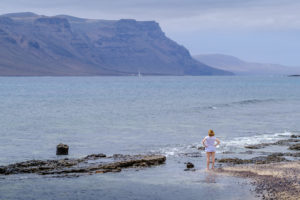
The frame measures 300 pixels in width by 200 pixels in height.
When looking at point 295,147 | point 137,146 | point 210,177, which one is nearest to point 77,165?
point 210,177

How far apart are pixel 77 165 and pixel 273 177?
9821mm

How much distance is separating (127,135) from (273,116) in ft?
79.9

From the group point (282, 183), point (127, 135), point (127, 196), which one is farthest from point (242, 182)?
point (127, 135)

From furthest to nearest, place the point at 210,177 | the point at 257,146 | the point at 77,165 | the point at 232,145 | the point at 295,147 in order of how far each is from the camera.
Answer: the point at 232,145, the point at 257,146, the point at 295,147, the point at 77,165, the point at 210,177

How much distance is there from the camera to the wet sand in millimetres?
18438

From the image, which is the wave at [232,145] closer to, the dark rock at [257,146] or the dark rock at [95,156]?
the dark rock at [257,146]

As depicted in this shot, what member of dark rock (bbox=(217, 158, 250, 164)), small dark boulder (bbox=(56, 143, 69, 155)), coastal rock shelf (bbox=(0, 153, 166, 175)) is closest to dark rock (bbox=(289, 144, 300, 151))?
dark rock (bbox=(217, 158, 250, 164))

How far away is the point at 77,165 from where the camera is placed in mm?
24734

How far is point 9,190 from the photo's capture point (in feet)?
63.7

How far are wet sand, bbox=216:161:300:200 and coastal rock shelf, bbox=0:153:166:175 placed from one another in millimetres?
4056

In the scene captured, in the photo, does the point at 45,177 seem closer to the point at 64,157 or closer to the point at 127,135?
the point at 64,157

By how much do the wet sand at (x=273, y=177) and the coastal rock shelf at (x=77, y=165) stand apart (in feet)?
13.3

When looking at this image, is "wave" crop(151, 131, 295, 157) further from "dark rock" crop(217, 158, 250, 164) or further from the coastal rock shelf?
the coastal rock shelf

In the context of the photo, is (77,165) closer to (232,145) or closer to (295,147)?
(232,145)
